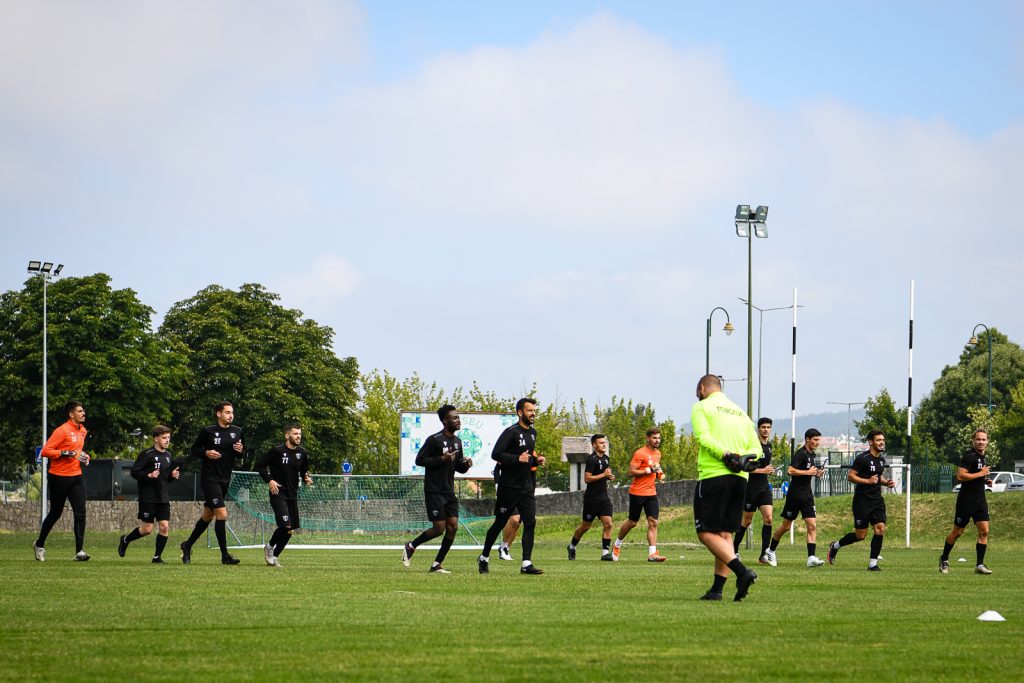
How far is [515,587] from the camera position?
44.9ft

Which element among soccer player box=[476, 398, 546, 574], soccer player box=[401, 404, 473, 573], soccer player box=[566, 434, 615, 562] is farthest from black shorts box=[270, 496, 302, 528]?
soccer player box=[566, 434, 615, 562]

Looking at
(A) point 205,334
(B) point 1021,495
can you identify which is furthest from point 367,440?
(B) point 1021,495

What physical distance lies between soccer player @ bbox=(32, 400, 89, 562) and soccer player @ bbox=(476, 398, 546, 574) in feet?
19.9

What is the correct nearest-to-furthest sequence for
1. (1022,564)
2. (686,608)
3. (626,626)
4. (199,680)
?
1. (199,680)
2. (626,626)
3. (686,608)
4. (1022,564)

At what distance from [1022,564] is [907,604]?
36.4ft

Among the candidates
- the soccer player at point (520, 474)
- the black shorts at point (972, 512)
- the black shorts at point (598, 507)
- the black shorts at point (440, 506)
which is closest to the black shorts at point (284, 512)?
the black shorts at point (440, 506)

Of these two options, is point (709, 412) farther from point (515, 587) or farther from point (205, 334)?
point (205, 334)

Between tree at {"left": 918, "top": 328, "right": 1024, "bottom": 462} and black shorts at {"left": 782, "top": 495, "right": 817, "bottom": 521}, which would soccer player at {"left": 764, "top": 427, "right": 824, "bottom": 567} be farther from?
tree at {"left": 918, "top": 328, "right": 1024, "bottom": 462}

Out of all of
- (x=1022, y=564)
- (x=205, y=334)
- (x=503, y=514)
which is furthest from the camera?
(x=205, y=334)

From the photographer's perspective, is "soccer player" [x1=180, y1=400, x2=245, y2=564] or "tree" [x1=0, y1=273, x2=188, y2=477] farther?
"tree" [x1=0, y1=273, x2=188, y2=477]

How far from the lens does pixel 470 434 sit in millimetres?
40969

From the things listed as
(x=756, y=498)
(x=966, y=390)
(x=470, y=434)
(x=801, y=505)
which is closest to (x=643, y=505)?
(x=756, y=498)

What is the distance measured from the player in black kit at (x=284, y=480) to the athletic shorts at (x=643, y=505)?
7325mm

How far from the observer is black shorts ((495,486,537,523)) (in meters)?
16.6
